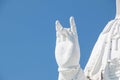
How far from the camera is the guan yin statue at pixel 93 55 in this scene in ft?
51.4

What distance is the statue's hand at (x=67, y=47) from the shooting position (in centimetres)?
1563

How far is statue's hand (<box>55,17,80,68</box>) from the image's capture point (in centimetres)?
1563

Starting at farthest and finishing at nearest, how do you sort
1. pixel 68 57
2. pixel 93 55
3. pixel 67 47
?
pixel 93 55 → pixel 67 47 → pixel 68 57

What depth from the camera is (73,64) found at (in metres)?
15.7

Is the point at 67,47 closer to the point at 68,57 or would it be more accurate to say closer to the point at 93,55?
the point at 68,57

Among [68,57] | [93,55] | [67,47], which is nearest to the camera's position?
[68,57]

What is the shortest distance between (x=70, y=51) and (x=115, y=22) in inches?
126

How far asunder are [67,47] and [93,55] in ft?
6.94

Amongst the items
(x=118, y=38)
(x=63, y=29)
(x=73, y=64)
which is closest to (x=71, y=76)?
(x=73, y=64)

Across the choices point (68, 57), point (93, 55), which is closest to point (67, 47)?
point (68, 57)

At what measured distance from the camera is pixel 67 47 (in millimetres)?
15797

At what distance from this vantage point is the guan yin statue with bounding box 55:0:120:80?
15.7 metres

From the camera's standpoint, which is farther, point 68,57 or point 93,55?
point 93,55

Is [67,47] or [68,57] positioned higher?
[67,47]
